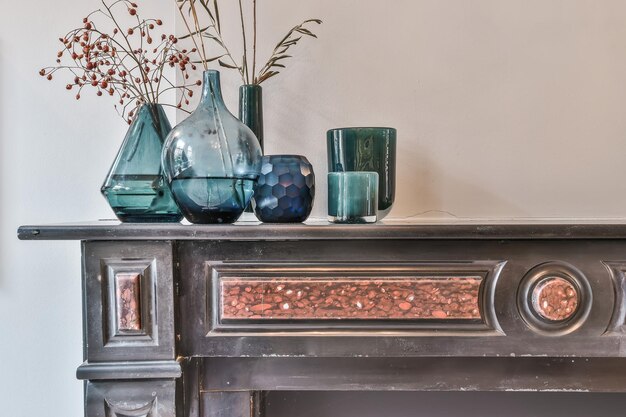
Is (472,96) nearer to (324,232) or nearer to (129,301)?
(324,232)

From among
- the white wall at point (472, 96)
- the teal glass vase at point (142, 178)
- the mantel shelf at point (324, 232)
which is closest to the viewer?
the mantel shelf at point (324, 232)

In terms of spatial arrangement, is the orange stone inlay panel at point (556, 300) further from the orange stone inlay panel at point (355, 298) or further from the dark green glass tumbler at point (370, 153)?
the dark green glass tumbler at point (370, 153)

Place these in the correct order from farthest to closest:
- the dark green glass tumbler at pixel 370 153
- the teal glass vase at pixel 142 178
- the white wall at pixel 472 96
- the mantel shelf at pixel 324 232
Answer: the white wall at pixel 472 96 → the dark green glass tumbler at pixel 370 153 → the teal glass vase at pixel 142 178 → the mantel shelf at pixel 324 232

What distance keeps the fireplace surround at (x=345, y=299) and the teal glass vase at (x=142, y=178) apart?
3.8 inches

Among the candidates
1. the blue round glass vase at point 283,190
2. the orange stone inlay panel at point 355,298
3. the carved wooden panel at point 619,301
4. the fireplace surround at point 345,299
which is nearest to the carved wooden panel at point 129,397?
the fireplace surround at point 345,299

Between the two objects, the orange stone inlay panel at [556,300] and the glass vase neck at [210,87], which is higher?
the glass vase neck at [210,87]

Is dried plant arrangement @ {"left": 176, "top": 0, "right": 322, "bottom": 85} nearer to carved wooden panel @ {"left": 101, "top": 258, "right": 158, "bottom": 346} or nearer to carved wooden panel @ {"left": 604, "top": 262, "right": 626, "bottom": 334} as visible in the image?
carved wooden panel @ {"left": 101, "top": 258, "right": 158, "bottom": 346}

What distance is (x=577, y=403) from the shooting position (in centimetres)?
89

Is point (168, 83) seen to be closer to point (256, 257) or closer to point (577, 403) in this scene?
point (256, 257)

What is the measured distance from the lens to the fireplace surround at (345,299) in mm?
533

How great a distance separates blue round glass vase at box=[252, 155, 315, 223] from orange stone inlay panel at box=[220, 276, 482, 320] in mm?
109

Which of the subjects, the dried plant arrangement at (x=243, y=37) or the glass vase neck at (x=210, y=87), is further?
the dried plant arrangement at (x=243, y=37)

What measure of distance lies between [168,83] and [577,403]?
3.30ft

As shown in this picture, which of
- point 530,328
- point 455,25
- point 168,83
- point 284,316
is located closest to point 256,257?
point 284,316
